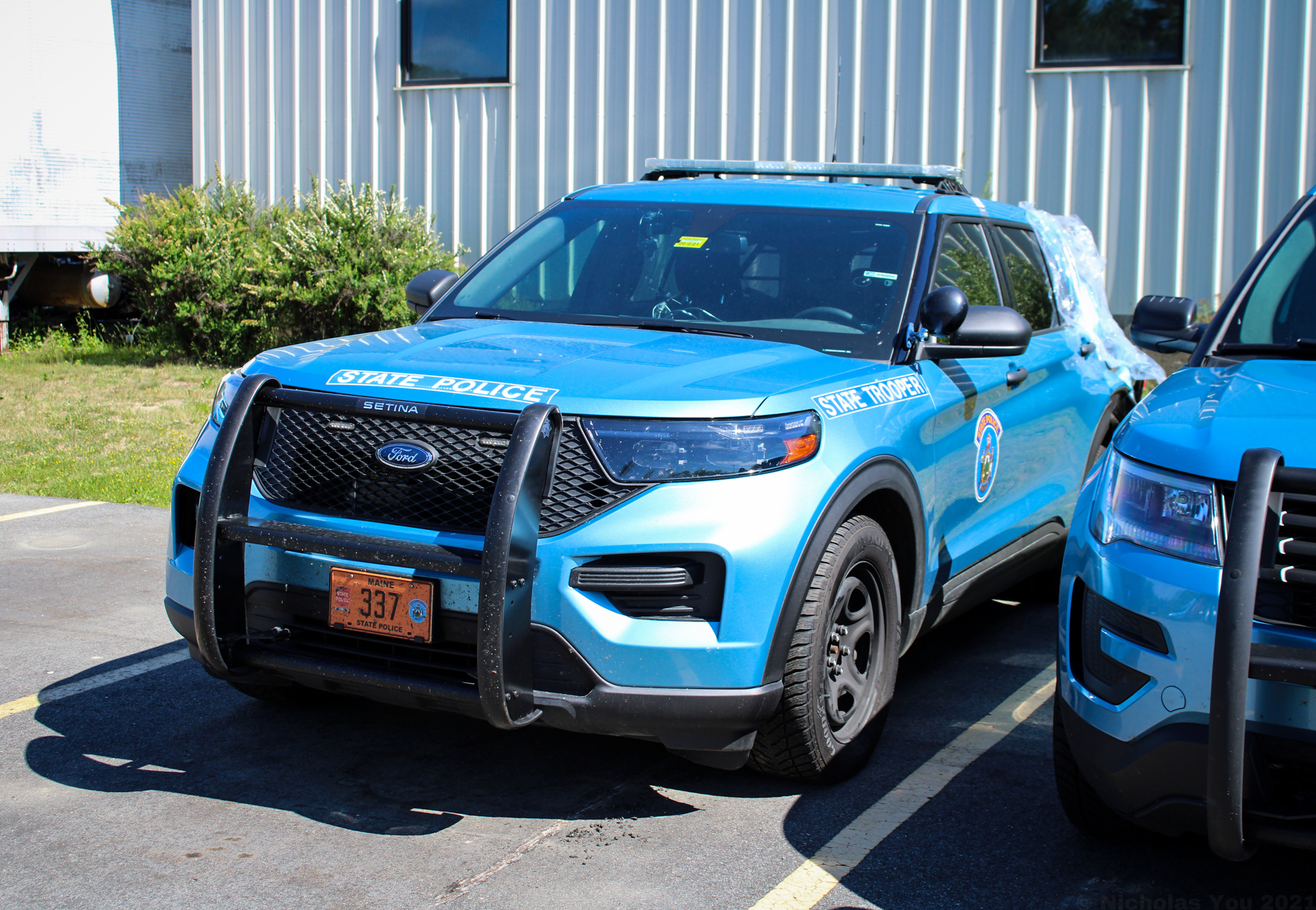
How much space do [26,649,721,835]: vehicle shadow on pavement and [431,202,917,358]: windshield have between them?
1.46 meters

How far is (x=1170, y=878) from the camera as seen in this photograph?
331 cm

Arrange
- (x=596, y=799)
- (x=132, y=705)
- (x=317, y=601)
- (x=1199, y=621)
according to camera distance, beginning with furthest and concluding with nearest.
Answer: (x=132, y=705), (x=596, y=799), (x=317, y=601), (x=1199, y=621)

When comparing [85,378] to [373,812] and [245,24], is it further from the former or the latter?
[373,812]

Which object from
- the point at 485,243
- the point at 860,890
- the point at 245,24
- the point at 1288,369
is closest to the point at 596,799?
the point at 860,890

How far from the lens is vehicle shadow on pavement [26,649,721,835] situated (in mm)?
3756

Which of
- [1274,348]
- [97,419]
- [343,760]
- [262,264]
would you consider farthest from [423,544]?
[262,264]

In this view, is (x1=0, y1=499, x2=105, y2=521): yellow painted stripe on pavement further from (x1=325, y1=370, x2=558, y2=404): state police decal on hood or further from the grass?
(x1=325, y1=370, x2=558, y2=404): state police decal on hood

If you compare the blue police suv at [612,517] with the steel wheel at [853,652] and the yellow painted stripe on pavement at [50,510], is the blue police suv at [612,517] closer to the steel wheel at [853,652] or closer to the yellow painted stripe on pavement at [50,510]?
the steel wheel at [853,652]

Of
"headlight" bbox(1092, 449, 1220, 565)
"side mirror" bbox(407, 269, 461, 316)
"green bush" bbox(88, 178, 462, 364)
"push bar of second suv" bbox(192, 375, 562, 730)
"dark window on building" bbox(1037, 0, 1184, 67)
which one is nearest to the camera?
"headlight" bbox(1092, 449, 1220, 565)

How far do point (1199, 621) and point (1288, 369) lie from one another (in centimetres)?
108

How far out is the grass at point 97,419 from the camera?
8.84 m

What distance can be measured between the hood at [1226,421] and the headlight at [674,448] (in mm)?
944

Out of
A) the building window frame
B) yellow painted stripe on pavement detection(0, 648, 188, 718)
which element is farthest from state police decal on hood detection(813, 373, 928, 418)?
the building window frame

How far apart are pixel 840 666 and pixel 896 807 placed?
1.43ft
